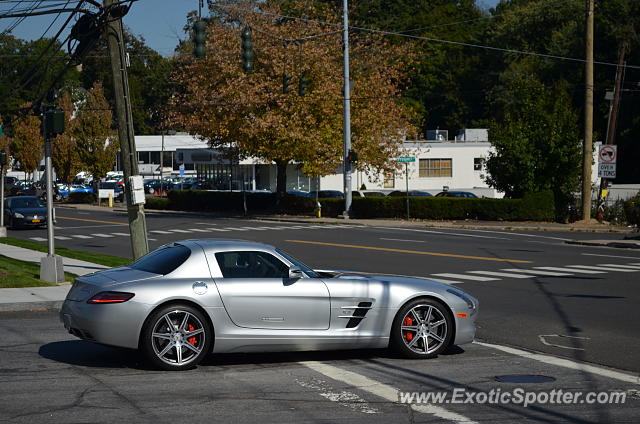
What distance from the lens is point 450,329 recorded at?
35.1 feet

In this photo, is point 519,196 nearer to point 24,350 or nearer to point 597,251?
point 597,251

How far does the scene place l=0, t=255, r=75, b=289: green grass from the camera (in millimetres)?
17763

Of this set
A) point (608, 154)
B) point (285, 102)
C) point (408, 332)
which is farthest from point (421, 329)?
point (285, 102)

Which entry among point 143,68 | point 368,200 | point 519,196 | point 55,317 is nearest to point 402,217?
point 368,200

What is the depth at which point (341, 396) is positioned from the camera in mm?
8664

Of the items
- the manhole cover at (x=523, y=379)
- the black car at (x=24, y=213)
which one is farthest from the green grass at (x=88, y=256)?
the manhole cover at (x=523, y=379)

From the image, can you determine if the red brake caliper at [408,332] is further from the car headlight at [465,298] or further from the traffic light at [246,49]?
the traffic light at [246,49]

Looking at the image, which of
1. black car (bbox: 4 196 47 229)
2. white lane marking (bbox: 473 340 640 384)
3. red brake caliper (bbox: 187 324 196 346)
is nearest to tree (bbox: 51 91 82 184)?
black car (bbox: 4 196 47 229)

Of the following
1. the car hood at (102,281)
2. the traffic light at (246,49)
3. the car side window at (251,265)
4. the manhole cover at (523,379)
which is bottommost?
the manhole cover at (523,379)

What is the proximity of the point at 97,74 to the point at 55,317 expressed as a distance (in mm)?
123835

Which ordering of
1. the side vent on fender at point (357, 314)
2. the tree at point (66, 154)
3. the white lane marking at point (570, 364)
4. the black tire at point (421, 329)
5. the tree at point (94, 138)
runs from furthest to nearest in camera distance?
the tree at point (66, 154) → the tree at point (94, 138) → the black tire at point (421, 329) → the side vent on fender at point (357, 314) → the white lane marking at point (570, 364)

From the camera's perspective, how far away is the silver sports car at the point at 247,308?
970 centimetres

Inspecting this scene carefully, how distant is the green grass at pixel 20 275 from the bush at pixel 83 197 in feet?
185

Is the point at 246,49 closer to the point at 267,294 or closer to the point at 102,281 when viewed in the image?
the point at 102,281
